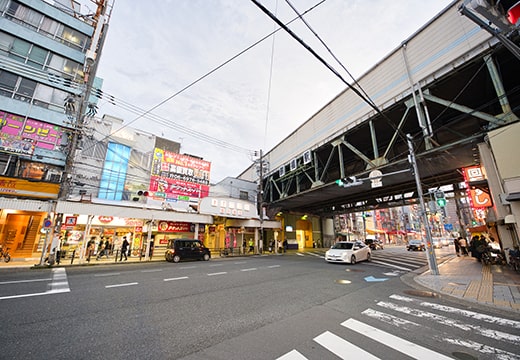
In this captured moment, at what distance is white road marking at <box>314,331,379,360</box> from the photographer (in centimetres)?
319

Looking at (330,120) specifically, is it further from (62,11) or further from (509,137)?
(62,11)

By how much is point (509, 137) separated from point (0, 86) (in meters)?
32.4

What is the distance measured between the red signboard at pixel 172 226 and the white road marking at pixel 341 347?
817 inches

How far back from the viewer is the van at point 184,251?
55.4 ft

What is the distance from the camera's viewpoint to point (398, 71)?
13.6 m

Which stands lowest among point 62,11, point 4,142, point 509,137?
point 509,137

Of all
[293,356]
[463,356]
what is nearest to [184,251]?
[293,356]

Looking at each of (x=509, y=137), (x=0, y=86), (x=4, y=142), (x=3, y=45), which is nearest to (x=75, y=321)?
(x=509, y=137)

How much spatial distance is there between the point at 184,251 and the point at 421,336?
55.1 feet

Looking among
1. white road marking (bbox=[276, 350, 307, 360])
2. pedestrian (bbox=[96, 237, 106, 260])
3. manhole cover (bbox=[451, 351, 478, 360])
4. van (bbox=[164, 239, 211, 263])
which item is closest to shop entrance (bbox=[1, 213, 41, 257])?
pedestrian (bbox=[96, 237, 106, 260])

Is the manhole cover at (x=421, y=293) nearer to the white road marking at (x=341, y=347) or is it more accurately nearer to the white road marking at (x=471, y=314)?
the white road marking at (x=471, y=314)

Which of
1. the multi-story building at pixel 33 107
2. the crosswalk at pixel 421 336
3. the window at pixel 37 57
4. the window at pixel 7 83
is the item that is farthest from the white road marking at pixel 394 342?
the window at pixel 37 57

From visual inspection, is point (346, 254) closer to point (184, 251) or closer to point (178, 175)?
point (184, 251)

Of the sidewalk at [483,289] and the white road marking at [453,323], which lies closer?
the white road marking at [453,323]
